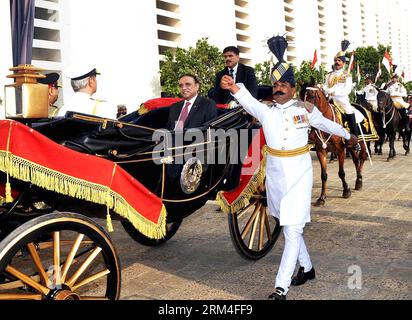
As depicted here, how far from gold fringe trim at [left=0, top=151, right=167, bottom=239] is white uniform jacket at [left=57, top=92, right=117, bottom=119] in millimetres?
810

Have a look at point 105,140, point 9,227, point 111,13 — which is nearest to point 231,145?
point 105,140

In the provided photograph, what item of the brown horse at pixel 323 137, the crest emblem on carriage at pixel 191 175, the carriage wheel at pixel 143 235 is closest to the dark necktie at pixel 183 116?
the crest emblem on carriage at pixel 191 175

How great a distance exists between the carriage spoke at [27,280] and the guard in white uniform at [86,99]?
1.41 m

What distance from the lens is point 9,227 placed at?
3.43 metres

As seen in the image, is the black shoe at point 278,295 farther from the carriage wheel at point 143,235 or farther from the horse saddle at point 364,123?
the horse saddle at point 364,123

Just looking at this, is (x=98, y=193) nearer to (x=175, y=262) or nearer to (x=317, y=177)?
(x=175, y=262)

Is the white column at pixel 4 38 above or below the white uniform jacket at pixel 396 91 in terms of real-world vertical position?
above

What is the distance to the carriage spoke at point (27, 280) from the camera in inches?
102

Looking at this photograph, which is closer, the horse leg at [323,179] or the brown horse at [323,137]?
the horse leg at [323,179]

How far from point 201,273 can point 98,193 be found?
1.76 metres

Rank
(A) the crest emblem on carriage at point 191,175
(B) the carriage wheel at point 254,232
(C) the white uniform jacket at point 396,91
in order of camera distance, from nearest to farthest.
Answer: (A) the crest emblem on carriage at point 191,175 < (B) the carriage wheel at point 254,232 < (C) the white uniform jacket at point 396,91

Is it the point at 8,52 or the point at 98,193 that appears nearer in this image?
the point at 98,193

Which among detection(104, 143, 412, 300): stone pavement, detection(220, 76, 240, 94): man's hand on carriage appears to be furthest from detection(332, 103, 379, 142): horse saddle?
detection(220, 76, 240, 94): man's hand on carriage

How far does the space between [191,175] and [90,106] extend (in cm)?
104
